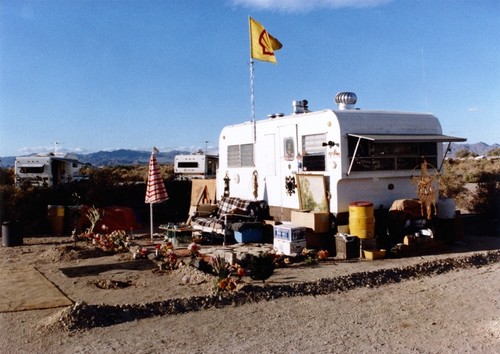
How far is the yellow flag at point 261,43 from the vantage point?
44.7ft

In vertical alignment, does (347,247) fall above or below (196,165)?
below

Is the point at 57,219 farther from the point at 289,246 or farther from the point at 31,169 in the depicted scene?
the point at 31,169

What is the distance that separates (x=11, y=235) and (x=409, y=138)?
30.8 ft

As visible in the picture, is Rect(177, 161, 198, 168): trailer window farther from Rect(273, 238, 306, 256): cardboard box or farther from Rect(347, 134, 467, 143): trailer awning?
Rect(273, 238, 306, 256): cardboard box

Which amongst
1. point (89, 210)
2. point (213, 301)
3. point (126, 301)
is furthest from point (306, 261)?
point (89, 210)

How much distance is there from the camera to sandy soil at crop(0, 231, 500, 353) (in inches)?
219

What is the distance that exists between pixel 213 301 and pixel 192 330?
100cm

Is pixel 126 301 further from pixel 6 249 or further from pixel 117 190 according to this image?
pixel 117 190

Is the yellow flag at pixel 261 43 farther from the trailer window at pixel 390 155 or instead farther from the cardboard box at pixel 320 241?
the cardboard box at pixel 320 241

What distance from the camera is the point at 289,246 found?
1012cm

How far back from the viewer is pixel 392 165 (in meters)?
11.5

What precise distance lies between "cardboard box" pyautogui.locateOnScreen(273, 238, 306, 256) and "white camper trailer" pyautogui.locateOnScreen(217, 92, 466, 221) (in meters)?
1.18

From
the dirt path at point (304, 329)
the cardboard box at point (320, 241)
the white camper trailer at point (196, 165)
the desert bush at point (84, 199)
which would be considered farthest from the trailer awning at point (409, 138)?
the white camper trailer at point (196, 165)

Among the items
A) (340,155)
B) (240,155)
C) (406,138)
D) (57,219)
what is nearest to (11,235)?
(57,219)
